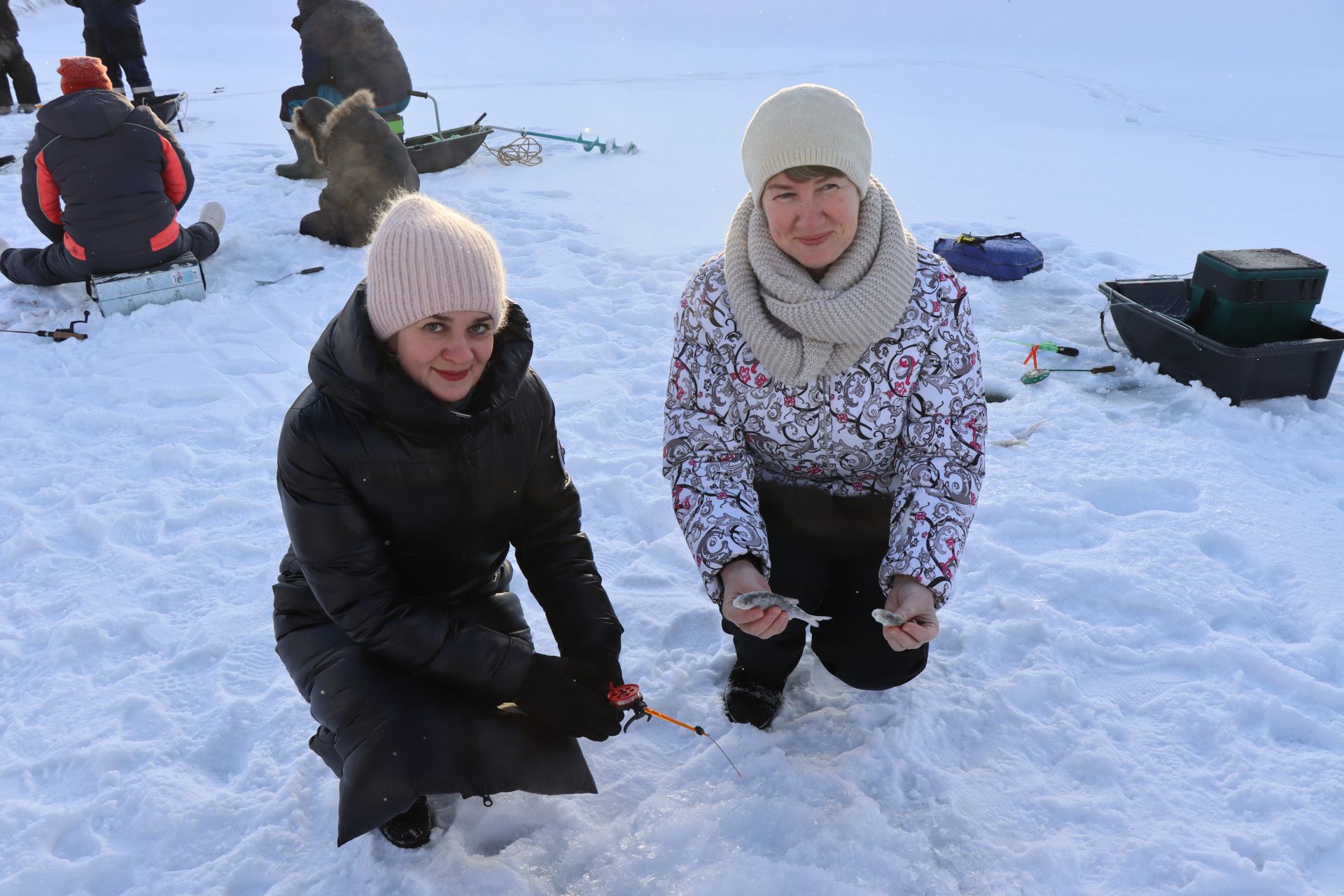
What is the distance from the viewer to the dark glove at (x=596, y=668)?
1912 mm

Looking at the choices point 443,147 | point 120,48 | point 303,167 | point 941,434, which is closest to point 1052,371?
point 941,434

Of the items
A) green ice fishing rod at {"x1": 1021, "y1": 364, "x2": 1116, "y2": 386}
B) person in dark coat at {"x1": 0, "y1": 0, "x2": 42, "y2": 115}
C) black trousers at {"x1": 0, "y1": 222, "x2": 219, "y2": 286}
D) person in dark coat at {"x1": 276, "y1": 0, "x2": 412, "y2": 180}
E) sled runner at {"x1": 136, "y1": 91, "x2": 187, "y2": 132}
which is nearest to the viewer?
green ice fishing rod at {"x1": 1021, "y1": 364, "x2": 1116, "y2": 386}

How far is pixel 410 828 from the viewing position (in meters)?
1.88

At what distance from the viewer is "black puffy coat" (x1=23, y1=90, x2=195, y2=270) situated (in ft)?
14.4

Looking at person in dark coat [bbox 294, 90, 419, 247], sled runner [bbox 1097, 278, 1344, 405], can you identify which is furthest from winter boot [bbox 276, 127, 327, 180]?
sled runner [bbox 1097, 278, 1344, 405]

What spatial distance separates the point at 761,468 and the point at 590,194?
16.9 feet

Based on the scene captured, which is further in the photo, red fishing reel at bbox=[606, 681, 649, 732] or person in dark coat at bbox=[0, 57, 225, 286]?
person in dark coat at bbox=[0, 57, 225, 286]

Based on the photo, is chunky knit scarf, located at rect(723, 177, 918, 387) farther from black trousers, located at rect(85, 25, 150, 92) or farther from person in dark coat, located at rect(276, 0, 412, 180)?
black trousers, located at rect(85, 25, 150, 92)

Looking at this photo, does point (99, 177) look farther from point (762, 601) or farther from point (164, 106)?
point (762, 601)

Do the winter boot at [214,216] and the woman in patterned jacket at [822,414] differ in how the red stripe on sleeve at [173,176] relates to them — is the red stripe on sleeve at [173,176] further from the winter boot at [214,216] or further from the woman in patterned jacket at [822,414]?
the woman in patterned jacket at [822,414]

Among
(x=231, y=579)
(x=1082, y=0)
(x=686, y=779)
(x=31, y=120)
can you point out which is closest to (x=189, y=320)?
(x=231, y=579)

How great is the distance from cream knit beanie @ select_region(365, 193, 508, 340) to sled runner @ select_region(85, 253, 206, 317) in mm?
3522

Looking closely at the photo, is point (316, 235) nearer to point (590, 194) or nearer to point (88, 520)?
point (590, 194)

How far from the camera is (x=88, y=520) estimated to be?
3021 mm
